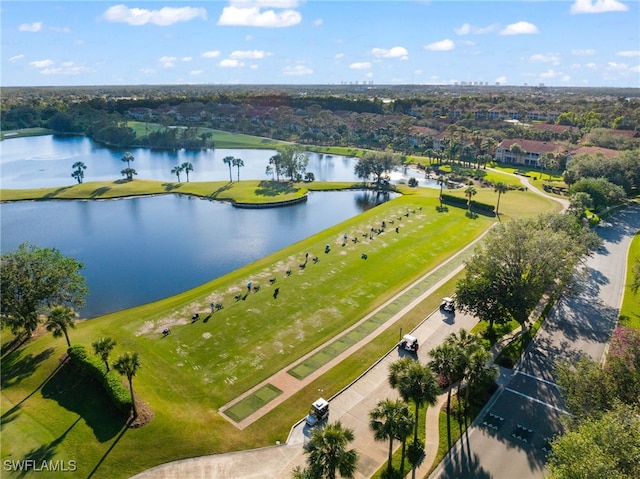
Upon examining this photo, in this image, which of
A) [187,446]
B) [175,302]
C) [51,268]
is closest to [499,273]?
[187,446]

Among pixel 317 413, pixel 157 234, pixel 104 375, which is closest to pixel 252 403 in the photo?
pixel 317 413

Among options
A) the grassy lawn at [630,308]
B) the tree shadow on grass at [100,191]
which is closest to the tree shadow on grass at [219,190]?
the tree shadow on grass at [100,191]

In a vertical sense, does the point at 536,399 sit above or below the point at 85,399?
below

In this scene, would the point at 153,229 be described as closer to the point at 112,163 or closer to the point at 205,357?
the point at 205,357

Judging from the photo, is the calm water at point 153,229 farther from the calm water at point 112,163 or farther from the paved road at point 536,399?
the paved road at point 536,399

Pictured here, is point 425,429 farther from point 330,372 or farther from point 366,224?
point 366,224

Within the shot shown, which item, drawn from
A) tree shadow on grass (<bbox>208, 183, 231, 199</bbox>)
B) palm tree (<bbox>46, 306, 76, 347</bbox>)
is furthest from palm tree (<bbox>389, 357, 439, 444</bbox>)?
tree shadow on grass (<bbox>208, 183, 231, 199</bbox>)
